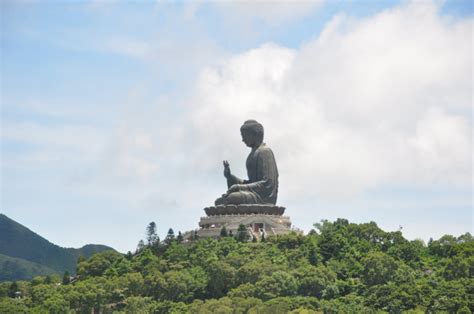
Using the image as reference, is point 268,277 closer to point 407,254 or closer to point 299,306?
point 299,306

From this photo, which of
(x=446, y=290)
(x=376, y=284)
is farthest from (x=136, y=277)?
(x=446, y=290)

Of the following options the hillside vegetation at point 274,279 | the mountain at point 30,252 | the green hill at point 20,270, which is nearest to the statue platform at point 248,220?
the hillside vegetation at point 274,279

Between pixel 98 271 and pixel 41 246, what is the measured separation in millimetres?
64998

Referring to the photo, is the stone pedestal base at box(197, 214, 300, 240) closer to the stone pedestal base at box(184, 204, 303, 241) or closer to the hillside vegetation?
the stone pedestal base at box(184, 204, 303, 241)

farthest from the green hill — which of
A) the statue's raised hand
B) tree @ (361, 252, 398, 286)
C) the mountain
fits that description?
tree @ (361, 252, 398, 286)

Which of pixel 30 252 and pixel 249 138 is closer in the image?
pixel 249 138

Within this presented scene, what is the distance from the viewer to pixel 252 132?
69.2 metres

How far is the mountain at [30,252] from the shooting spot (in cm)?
10975

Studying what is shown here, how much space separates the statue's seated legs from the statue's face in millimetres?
3987

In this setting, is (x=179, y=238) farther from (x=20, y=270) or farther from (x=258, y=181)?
(x=20, y=270)

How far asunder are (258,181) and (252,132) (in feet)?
11.0

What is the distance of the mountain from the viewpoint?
360 ft

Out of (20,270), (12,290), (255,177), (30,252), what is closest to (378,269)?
(255,177)

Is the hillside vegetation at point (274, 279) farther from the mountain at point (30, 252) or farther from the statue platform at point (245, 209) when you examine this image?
the mountain at point (30, 252)
